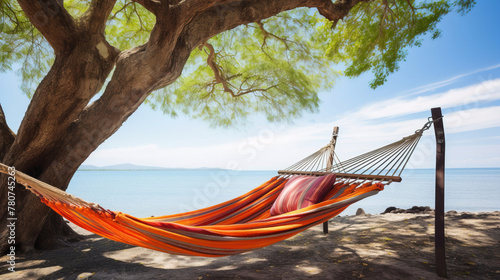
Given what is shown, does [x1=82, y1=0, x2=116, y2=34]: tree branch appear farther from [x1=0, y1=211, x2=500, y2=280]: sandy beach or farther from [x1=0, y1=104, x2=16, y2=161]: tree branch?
[x1=0, y1=211, x2=500, y2=280]: sandy beach

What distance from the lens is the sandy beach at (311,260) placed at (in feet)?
5.77

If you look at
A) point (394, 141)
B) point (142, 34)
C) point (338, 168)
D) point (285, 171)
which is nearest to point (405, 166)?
point (394, 141)

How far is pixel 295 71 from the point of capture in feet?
13.7

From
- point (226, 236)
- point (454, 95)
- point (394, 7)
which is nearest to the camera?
point (226, 236)

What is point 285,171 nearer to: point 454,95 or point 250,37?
point 454,95

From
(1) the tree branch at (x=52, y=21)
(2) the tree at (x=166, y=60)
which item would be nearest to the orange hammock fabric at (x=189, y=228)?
(2) the tree at (x=166, y=60)

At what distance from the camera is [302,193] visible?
191 cm

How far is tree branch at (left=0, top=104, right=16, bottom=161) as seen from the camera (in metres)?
2.46

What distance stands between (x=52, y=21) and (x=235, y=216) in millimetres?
1989

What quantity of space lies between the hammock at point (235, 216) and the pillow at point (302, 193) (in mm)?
58

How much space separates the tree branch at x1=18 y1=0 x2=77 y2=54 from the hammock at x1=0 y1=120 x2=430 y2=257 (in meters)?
1.19

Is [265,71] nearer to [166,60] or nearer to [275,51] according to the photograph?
[275,51]

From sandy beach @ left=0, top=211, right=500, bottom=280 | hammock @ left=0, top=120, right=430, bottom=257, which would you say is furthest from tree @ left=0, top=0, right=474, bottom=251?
hammock @ left=0, top=120, right=430, bottom=257

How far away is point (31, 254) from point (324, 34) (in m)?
4.27
